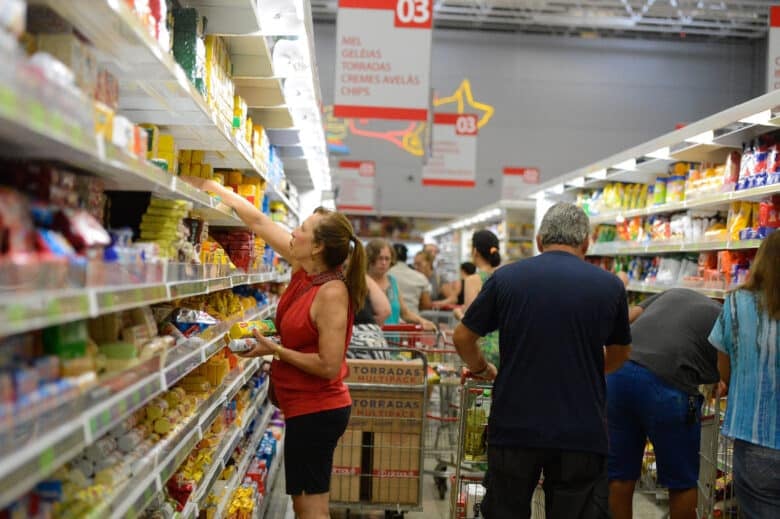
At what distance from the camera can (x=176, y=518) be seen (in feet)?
8.74

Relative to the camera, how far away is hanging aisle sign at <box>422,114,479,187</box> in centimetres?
1377

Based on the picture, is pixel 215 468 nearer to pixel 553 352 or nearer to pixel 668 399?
pixel 553 352

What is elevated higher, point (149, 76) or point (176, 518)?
point (149, 76)

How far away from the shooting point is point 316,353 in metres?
3.12

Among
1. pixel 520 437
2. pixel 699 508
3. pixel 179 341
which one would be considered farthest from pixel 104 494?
pixel 699 508

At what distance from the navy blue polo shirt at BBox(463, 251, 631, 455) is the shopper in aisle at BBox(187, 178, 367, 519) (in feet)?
1.97

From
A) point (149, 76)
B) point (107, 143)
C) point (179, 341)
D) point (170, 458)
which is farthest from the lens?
point (179, 341)

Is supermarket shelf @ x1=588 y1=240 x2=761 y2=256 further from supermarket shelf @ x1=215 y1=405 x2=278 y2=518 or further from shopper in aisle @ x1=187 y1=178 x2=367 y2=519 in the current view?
supermarket shelf @ x1=215 y1=405 x2=278 y2=518

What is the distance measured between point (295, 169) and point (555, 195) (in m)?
3.29

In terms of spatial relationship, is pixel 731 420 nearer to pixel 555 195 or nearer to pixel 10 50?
pixel 10 50

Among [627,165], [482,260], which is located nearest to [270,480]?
[482,260]

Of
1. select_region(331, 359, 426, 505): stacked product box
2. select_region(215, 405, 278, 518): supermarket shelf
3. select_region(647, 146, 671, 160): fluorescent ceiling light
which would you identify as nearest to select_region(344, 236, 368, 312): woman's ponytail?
select_region(215, 405, 278, 518): supermarket shelf

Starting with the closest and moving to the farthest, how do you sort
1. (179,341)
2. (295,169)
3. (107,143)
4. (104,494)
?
(107,143), (104,494), (179,341), (295,169)

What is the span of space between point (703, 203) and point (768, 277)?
103 inches
